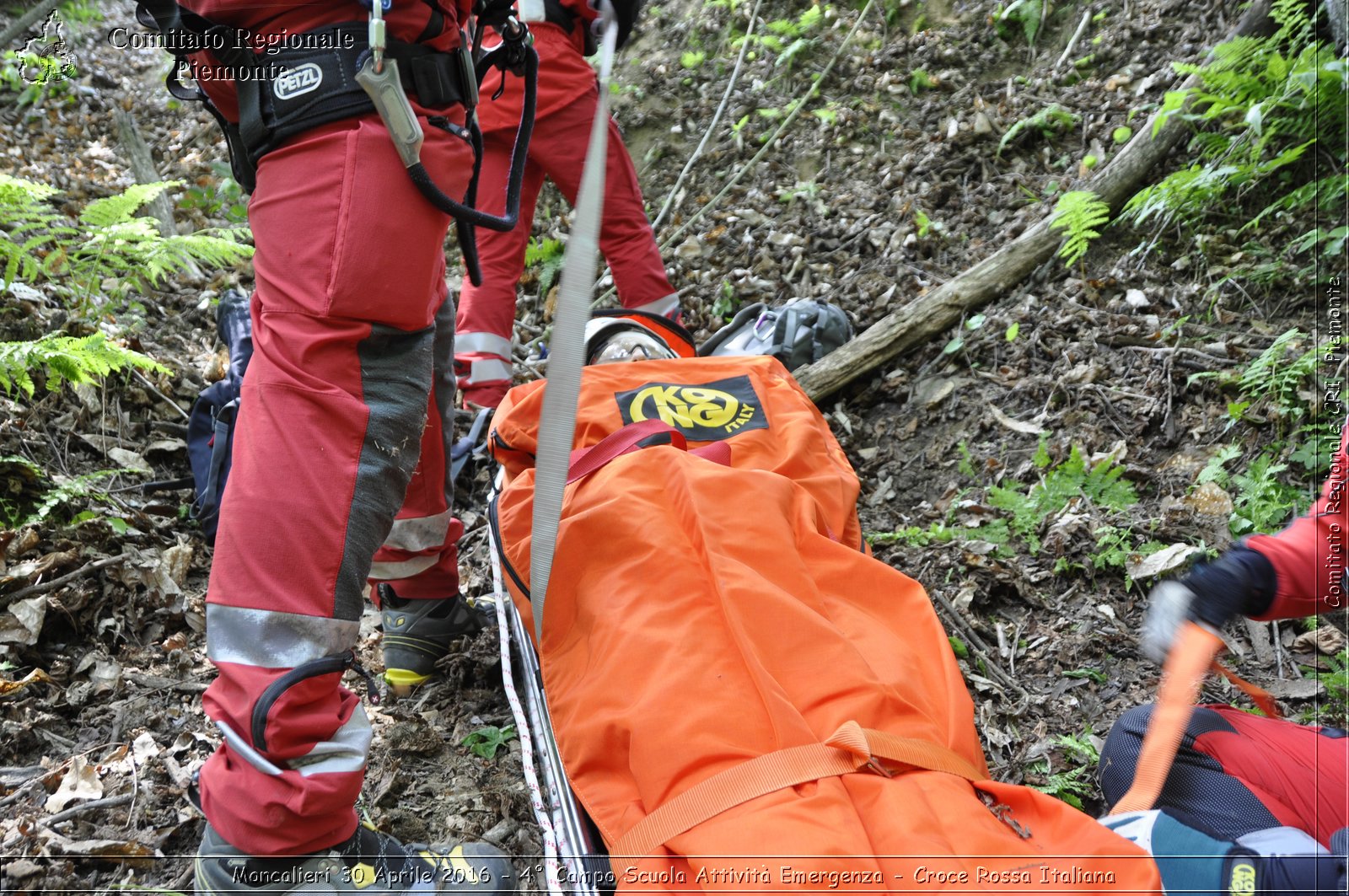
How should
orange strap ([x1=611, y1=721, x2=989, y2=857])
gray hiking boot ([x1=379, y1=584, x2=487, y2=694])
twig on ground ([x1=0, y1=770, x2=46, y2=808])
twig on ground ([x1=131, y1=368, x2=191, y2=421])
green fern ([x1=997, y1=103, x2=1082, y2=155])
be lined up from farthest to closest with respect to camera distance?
green fern ([x1=997, y1=103, x2=1082, y2=155])
twig on ground ([x1=131, y1=368, x2=191, y2=421])
gray hiking boot ([x1=379, y1=584, x2=487, y2=694])
twig on ground ([x1=0, y1=770, x2=46, y2=808])
orange strap ([x1=611, y1=721, x2=989, y2=857])

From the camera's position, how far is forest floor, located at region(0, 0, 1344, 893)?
8.01 feet

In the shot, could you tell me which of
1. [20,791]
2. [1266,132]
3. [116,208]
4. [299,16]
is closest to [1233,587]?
[299,16]

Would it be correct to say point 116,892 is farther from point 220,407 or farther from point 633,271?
point 633,271

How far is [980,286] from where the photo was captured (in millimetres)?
4332

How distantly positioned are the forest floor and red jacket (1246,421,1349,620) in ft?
1.97

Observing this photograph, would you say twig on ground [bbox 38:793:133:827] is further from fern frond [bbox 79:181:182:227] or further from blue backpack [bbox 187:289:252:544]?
fern frond [bbox 79:181:182:227]

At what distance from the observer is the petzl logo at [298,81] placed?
190 centimetres

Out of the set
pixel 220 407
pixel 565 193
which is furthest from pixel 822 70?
pixel 220 407

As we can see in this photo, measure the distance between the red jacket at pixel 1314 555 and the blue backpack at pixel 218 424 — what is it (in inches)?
120

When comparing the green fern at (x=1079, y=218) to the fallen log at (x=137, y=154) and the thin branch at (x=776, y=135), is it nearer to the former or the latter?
the thin branch at (x=776, y=135)

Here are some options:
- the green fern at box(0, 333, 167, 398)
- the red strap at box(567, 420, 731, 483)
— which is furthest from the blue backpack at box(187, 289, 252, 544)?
the red strap at box(567, 420, 731, 483)

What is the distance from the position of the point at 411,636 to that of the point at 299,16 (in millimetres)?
1902

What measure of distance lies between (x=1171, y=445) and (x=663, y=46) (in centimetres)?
630

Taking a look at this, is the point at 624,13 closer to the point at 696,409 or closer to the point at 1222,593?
the point at 696,409
